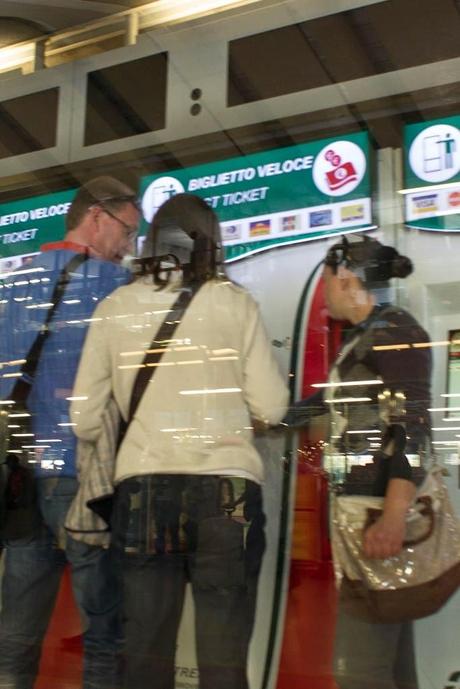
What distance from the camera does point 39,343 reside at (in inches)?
111

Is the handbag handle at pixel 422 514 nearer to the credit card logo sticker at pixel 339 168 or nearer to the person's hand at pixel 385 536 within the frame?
the person's hand at pixel 385 536

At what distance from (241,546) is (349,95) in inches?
59.2

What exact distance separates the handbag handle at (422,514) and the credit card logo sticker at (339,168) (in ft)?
3.29

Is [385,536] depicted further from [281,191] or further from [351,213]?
[281,191]

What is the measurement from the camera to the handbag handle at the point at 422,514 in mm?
2193

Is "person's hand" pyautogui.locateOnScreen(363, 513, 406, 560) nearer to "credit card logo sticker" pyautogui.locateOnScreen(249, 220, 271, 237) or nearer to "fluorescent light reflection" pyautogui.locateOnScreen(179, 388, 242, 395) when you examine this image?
"fluorescent light reflection" pyautogui.locateOnScreen(179, 388, 242, 395)

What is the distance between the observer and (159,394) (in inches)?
96.3

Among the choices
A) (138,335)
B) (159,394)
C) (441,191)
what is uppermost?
(441,191)

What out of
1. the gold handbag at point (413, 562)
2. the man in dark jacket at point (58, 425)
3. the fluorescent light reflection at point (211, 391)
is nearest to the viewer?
the gold handbag at point (413, 562)

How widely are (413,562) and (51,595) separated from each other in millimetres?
1209

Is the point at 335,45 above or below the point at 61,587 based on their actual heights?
above

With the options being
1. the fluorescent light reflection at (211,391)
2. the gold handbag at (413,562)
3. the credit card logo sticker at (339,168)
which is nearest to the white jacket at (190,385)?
the fluorescent light reflection at (211,391)

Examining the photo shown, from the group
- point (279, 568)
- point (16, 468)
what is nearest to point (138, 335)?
point (16, 468)

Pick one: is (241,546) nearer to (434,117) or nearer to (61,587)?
(61,587)
